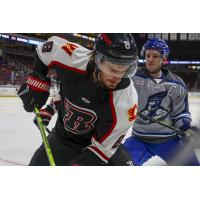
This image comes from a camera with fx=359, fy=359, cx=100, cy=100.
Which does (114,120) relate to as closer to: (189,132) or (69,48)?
(69,48)

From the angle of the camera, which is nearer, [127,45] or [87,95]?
[127,45]

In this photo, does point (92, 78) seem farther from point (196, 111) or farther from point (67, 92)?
point (196, 111)

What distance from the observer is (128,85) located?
1.12 meters

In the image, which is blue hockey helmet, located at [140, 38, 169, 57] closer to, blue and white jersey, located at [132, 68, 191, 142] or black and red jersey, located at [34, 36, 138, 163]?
blue and white jersey, located at [132, 68, 191, 142]

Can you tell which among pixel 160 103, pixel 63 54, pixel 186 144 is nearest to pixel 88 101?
pixel 63 54

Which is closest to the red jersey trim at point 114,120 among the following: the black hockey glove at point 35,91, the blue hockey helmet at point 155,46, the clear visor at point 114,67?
the clear visor at point 114,67

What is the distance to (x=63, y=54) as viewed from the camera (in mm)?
1160

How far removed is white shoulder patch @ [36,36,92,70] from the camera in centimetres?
114

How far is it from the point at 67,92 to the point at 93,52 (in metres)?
0.17

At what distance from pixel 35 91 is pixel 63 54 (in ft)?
0.61

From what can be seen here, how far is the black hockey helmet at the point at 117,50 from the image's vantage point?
1.01 m

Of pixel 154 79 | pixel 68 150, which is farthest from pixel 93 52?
pixel 154 79

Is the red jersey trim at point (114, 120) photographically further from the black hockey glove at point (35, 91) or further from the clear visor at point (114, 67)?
the black hockey glove at point (35, 91)
